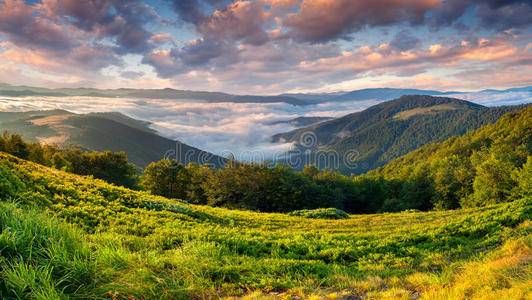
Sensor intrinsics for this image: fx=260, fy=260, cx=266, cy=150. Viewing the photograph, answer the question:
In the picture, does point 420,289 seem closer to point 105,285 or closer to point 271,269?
point 271,269

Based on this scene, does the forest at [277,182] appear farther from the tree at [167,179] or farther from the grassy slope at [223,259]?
the grassy slope at [223,259]

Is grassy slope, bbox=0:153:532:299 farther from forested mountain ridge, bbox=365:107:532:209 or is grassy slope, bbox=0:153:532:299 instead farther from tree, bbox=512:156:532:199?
forested mountain ridge, bbox=365:107:532:209

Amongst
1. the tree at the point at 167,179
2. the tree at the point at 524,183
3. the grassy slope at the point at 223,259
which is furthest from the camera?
the tree at the point at 167,179

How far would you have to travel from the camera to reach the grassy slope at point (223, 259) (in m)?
4.81

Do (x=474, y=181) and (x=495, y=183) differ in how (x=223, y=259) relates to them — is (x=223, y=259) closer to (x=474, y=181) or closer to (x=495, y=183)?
(x=495, y=183)

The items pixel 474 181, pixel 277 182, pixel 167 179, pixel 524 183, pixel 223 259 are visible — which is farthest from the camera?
pixel 167 179

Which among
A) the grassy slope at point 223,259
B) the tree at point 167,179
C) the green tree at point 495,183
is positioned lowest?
the tree at point 167,179

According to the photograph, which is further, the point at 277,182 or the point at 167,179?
the point at 167,179

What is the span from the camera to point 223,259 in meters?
6.68

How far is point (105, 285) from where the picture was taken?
4.62 metres

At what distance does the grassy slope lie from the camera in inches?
189

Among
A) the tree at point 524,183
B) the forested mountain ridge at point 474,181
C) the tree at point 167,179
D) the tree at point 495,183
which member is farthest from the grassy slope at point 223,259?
the tree at point 167,179

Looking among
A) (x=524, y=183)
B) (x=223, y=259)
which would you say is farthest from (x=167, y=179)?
(x=524, y=183)

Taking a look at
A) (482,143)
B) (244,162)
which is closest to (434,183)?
(244,162)
